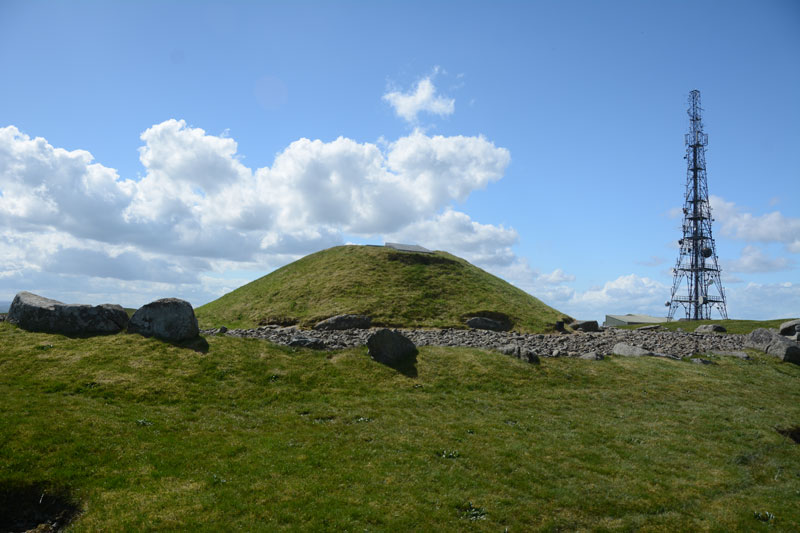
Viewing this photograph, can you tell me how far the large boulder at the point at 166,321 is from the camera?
30.1 metres

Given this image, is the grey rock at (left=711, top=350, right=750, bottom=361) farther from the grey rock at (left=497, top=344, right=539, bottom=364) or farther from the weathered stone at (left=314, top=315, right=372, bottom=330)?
the weathered stone at (left=314, top=315, right=372, bottom=330)

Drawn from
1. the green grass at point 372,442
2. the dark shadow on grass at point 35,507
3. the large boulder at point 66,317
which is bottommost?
the dark shadow on grass at point 35,507

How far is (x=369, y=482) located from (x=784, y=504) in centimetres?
1576

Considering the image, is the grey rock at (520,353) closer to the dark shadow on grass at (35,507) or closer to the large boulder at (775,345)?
the dark shadow on grass at (35,507)

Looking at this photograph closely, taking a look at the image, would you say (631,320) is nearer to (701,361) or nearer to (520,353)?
(701,361)

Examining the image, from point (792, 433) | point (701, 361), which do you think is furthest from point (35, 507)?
point (701, 361)

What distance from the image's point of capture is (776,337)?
46531 mm

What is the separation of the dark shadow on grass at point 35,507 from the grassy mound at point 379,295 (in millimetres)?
40688

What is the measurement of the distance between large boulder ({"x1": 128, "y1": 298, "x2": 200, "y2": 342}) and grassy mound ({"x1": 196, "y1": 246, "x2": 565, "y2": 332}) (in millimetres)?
24132

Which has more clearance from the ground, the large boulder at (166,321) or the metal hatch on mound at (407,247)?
the metal hatch on mound at (407,247)

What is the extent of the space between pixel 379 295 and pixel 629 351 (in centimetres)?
3407

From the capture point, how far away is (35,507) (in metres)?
13.5

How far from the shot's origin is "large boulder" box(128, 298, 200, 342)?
1185 inches

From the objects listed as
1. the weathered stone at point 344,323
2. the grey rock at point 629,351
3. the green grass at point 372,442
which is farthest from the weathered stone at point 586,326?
the weathered stone at point 344,323
